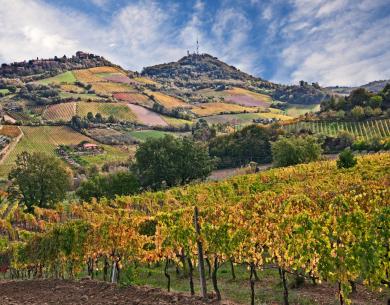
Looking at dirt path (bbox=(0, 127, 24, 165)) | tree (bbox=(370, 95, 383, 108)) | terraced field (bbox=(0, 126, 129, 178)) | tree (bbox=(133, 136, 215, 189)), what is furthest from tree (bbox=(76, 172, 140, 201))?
tree (bbox=(370, 95, 383, 108))

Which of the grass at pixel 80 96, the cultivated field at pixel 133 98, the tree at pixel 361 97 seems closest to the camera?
the tree at pixel 361 97

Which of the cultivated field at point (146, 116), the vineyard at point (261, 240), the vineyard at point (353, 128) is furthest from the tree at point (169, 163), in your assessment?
the cultivated field at point (146, 116)

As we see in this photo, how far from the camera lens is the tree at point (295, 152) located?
71625mm

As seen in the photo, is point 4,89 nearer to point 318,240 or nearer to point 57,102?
point 57,102

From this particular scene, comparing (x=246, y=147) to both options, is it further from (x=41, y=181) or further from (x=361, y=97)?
(x=41, y=181)

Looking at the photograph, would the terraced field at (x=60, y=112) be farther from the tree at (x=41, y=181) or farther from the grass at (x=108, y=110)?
the tree at (x=41, y=181)

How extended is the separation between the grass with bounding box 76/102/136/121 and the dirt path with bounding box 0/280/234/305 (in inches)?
5479

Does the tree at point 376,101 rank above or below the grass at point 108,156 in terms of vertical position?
above

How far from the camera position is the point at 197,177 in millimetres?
72688

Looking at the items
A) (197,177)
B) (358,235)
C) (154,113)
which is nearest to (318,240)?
(358,235)

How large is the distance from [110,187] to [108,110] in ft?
337

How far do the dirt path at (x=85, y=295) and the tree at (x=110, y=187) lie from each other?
46.3 meters

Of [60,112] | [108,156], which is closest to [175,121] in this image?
[60,112]

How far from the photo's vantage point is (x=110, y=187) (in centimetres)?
6769
